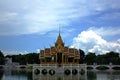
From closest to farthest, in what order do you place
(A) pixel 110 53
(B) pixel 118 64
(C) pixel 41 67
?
1. (C) pixel 41 67
2. (B) pixel 118 64
3. (A) pixel 110 53

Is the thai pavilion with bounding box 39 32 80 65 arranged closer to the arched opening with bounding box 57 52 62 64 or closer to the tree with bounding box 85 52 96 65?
the arched opening with bounding box 57 52 62 64

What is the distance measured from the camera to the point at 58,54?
237 feet

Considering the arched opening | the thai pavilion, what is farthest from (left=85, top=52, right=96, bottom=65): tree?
the arched opening

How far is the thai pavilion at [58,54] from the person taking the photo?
7225cm

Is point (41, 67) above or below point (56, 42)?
below

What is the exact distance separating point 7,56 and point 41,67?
78.9 metres

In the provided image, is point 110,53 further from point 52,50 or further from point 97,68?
point 52,50

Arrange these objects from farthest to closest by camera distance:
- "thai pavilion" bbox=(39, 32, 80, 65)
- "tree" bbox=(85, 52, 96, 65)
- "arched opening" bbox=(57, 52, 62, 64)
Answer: "tree" bbox=(85, 52, 96, 65) → "thai pavilion" bbox=(39, 32, 80, 65) → "arched opening" bbox=(57, 52, 62, 64)

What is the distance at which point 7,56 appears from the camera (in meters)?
147

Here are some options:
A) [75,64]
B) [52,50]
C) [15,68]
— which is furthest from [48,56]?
[15,68]

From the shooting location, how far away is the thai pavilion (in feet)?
237

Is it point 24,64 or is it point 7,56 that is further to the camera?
point 7,56

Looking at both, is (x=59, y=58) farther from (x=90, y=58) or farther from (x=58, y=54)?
(x=90, y=58)

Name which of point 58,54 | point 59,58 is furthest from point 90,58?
point 58,54
